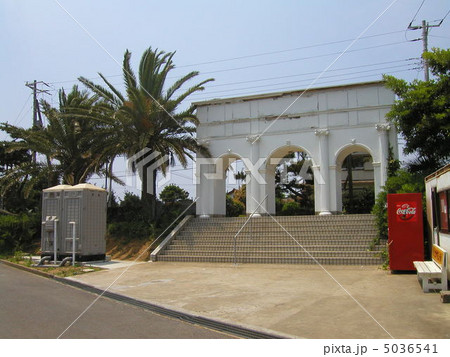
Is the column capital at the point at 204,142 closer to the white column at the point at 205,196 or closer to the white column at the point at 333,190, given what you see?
the white column at the point at 205,196

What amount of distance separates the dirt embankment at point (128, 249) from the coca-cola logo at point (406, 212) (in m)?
9.64

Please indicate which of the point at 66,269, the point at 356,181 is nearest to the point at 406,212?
the point at 66,269

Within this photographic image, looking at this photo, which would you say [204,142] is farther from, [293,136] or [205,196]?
[293,136]

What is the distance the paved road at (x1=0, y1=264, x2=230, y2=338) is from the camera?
19.7ft

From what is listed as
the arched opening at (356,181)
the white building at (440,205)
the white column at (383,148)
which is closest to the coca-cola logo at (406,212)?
the white building at (440,205)

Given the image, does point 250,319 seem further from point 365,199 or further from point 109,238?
point 365,199

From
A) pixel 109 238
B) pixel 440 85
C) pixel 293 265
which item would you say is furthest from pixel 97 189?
pixel 440 85

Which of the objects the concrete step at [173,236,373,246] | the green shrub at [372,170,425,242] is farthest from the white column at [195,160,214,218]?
the green shrub at [372,170,425,242]

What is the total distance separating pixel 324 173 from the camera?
19.2m

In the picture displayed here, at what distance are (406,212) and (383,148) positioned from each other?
7.88 metres

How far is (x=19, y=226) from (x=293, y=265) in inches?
583

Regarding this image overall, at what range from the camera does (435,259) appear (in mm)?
9602

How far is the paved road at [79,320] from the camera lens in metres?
6.01

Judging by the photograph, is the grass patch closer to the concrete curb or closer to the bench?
the concrete curb
